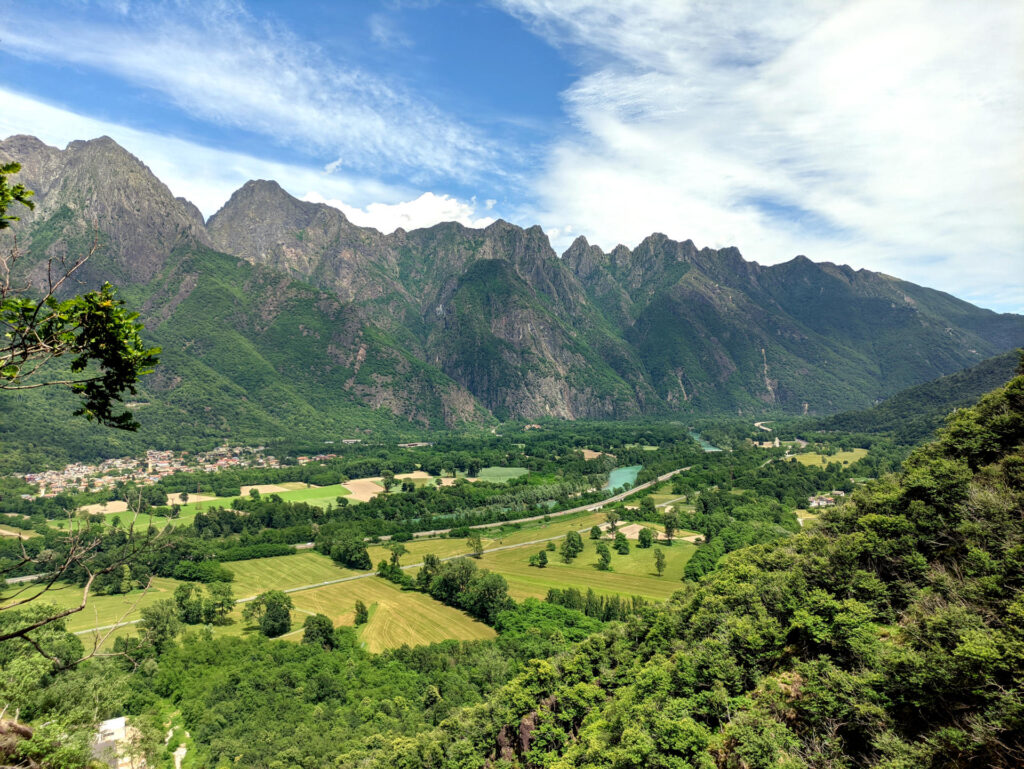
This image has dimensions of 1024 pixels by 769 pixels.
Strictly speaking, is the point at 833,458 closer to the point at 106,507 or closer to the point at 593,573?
the point at 593,573

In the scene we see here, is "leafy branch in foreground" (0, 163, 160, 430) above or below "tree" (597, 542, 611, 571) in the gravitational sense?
above

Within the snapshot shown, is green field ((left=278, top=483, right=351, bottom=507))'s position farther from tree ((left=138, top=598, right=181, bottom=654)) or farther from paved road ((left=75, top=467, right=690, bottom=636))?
tree ((left=138, top=598, right=181, bottom=654))

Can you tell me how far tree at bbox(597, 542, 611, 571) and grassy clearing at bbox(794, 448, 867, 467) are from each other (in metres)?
112

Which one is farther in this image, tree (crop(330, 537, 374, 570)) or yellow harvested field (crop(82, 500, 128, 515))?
yellow harvested field (crop(82, 500, 128, 515))

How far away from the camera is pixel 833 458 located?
18775 cm

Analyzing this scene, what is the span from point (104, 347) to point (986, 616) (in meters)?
42.8

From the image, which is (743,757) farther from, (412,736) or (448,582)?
(448,582)

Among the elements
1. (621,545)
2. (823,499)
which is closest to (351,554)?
(621,545)

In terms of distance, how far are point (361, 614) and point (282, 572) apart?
105 ft

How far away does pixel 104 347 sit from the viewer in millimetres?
13328

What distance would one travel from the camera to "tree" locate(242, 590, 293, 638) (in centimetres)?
7250

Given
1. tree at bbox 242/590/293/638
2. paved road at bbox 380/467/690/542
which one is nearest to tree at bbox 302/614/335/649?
tree at bbox 242/590/293/638

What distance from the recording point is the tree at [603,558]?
9644 cm

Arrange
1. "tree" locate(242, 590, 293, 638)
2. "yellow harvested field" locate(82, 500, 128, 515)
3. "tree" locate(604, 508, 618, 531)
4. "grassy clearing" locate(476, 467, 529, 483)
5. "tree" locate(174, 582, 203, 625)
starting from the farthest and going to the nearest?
"grassy clearing" locate(476, 467, 529, 483) → "yellow harvested field" locate(82, 500, 128, 515) → "tree" locate(604, 508, 618, 531) → "tree" locate(174, 582, 203, 625) → "tree" locate(242, 590, 293, 638)
